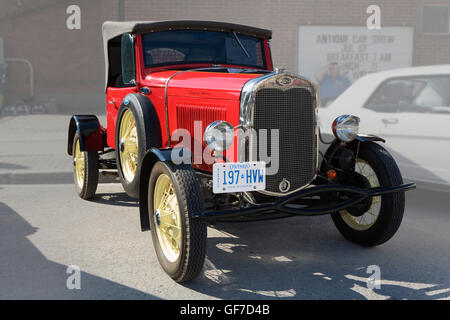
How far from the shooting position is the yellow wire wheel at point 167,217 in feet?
13.0

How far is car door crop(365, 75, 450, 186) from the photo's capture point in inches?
217

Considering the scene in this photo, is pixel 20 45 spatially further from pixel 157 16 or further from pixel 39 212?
pixel 39 212

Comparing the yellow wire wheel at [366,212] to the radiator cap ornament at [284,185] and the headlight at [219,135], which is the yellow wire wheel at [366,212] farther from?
Result: the headlight at [219,135]

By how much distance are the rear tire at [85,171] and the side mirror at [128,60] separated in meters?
1.13

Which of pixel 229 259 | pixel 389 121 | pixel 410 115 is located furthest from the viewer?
pixel 389 121

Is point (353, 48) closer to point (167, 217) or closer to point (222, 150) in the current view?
point (222, 150)

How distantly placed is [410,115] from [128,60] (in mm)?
2996

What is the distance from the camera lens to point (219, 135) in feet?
12.8

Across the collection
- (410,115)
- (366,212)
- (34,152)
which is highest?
(410,115)

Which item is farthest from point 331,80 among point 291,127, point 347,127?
point 291,127

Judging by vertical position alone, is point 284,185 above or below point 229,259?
above

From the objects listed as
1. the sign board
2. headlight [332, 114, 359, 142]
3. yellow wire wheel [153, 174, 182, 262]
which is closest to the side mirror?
yellow wire wheel [153, 174, 182, 262]

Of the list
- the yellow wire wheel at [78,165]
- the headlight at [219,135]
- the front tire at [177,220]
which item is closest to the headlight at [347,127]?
the headlight at [219,135]

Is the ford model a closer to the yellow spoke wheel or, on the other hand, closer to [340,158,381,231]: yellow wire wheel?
[340,158,381,231]: yellow wire wheel
